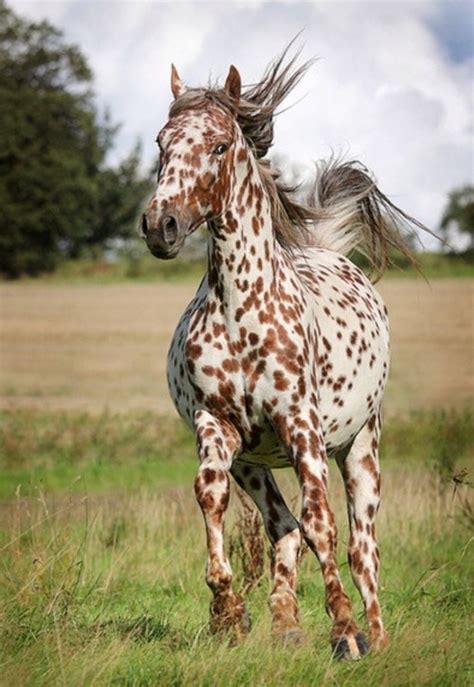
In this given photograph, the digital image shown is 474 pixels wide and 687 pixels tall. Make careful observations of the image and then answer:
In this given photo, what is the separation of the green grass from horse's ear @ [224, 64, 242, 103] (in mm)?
2334

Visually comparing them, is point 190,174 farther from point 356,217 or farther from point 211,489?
point 356,217

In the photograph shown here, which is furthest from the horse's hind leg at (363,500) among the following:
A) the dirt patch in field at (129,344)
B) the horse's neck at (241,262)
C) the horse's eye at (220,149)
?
the dirt patch in field at (129,344)

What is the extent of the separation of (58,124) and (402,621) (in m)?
55.4

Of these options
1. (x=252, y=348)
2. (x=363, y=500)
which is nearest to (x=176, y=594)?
(x=363, y=500)

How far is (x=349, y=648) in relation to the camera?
20.5ft

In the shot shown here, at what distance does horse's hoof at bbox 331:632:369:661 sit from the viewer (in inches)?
246

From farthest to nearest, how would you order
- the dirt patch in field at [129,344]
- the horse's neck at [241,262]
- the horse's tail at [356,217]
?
the dirt patch in field at [129,344], the horse's tail at [356,217], the horse's neck at [241,262]

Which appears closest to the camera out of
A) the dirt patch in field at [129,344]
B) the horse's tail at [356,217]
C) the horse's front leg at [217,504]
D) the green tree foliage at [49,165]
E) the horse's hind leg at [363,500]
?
the horse's front leg at [217,504]

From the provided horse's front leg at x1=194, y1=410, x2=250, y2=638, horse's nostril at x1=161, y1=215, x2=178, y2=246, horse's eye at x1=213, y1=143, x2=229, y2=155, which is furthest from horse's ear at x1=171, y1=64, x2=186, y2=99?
horse's front leg at x1=194, y1=410, x2=250, y2=638

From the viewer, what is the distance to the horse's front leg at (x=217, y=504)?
625cm

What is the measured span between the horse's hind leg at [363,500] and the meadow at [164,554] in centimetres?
35

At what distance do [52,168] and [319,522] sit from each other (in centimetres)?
5376

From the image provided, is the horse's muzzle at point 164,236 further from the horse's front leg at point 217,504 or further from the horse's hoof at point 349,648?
the horse's hoof at point 349,648

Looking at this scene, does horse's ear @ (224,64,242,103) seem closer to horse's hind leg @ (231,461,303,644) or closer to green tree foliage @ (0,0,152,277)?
horse's hind leg @ (231,461,303,644)
